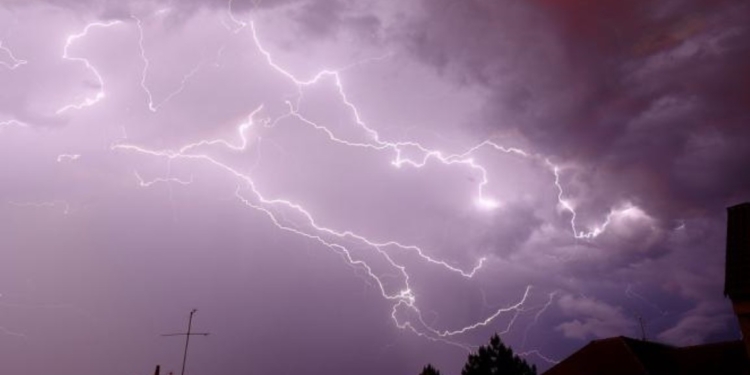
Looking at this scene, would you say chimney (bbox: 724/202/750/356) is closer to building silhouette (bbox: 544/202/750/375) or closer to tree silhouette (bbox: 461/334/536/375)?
building silhouette (bbox: 544/202/750/375)

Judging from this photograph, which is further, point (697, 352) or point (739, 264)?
point (697, 352)

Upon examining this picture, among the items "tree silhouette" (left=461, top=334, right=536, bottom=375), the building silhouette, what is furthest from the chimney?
"tree silhouette" (left=461, top=334, right=536, bottom=375)

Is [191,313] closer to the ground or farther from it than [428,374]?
farther from it

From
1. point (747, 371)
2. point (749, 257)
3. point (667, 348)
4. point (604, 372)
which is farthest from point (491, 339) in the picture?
point (749, 257)

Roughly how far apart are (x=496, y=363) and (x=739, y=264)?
12219mm

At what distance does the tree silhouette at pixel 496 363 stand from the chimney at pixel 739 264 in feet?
36.2

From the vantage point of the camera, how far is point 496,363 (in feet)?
84.6

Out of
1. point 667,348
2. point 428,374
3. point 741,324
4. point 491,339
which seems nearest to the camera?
point 741,324

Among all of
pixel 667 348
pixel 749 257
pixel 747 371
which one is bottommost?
pixel 747 371

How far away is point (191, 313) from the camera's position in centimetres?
2128

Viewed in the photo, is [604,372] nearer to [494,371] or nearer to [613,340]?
[613,340]

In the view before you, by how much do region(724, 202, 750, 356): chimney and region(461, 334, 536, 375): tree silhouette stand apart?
1105 cm

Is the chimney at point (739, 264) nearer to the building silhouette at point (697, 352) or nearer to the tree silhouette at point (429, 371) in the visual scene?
the building silhouette at point (697, 352)

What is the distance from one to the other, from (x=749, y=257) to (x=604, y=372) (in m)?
7.05
